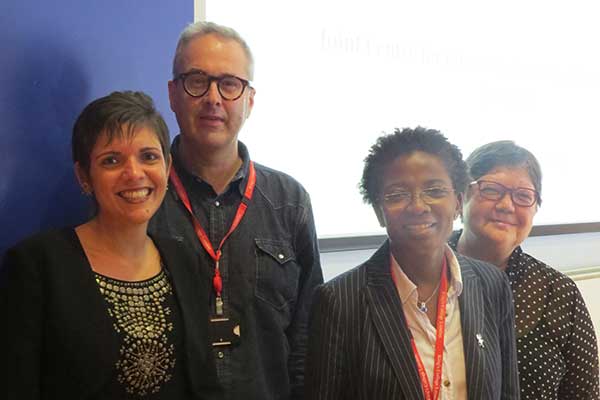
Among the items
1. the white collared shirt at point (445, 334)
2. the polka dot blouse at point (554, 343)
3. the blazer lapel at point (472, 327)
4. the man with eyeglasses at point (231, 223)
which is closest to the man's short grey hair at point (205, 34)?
the man with eyeglasses at point (231, 223)

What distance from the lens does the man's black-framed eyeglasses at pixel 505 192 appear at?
76.1 inches

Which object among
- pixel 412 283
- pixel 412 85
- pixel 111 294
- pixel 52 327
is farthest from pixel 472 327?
pixel 412 85

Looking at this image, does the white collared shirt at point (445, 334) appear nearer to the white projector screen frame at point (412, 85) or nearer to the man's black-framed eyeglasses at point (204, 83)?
the white projector screen frame at point (412, 85)

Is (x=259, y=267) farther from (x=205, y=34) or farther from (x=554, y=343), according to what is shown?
(x=554, y=343)

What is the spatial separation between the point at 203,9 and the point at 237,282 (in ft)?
3.48

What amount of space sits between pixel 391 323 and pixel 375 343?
69mm

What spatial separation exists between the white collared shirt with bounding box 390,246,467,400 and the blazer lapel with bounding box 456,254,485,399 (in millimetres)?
16

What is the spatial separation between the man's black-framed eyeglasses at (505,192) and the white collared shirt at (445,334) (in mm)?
484

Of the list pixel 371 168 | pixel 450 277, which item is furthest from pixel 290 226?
pixel 450 277

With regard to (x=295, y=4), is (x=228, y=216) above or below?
below

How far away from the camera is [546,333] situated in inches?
71.8

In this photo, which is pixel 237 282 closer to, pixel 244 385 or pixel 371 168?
pixel 244 385

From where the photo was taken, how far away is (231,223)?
1.72m

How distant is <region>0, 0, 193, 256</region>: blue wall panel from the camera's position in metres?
1.57
